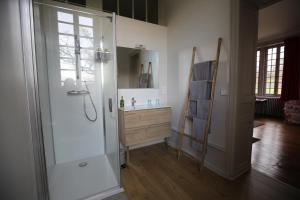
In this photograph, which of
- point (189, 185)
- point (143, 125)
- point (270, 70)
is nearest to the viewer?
point (189, 185)

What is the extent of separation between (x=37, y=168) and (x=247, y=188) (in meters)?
2.17

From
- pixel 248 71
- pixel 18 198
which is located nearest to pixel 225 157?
pixel 248 71

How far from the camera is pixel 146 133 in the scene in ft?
8.38

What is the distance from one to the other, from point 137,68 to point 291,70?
17.5 feet

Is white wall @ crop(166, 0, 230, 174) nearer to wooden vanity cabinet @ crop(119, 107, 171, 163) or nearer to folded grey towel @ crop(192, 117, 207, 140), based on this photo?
folded grey towel @ crop(192, 117, 207, 140)

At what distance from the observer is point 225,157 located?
1979mm

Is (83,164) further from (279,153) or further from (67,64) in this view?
(279,153)

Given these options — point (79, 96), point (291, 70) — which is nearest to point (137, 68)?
point (79, 96)

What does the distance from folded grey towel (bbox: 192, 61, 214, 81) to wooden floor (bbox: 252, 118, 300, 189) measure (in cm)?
155

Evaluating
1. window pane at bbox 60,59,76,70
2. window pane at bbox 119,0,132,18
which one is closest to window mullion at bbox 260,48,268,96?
window pane at bbox 119,0,132,18

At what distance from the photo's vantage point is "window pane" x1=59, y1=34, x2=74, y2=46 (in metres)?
2.21

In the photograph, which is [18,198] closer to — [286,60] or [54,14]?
[54,14]

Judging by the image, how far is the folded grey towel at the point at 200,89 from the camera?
212cm

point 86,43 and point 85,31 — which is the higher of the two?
point 85,31
